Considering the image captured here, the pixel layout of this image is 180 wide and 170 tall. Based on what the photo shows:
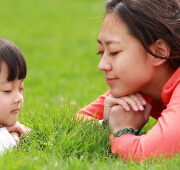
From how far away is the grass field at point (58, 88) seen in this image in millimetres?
2562

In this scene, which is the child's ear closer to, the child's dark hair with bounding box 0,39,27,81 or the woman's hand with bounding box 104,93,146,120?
the woman's hand with bounding box 104,93,146,120

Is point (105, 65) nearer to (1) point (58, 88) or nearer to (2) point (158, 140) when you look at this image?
(2) point (158, 140)

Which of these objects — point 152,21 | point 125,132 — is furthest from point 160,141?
point 152,21

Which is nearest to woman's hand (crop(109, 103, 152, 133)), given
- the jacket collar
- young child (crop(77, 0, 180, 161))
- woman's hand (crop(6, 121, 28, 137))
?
young child (crop(77, 0, 180, 161))

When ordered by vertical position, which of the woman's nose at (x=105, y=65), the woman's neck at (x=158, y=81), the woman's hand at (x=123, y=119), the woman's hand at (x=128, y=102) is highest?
the woman's nose at (x=105, y=65)

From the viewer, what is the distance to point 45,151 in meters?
2.67

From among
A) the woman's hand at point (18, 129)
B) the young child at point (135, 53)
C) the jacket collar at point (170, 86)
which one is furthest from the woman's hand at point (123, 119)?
the woman's hand at point (18, 129)

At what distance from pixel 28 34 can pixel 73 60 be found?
2.96 meters

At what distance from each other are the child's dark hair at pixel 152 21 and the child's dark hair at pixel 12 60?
962 mm

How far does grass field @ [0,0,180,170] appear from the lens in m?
2.56

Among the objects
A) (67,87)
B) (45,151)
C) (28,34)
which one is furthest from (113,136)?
(28,34)

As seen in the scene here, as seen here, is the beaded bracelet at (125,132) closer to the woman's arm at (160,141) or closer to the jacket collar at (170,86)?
the woman's arm at (160,141)

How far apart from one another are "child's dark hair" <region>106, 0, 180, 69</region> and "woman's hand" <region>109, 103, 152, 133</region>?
562 mm

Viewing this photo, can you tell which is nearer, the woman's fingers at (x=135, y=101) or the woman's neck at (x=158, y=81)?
the woman's fingers at (x=135, y=101)
